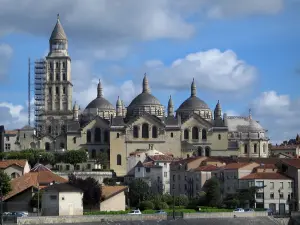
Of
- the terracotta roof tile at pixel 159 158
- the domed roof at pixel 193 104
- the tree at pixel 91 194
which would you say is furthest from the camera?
the domed roof at pixel 193 104

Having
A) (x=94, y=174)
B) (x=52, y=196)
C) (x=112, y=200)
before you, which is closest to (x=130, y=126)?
(x=94, y=174)

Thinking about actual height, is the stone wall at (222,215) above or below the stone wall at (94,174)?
below

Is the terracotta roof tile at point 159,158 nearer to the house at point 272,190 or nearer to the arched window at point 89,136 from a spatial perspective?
the house at point 272,190

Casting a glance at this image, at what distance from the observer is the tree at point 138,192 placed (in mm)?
83750

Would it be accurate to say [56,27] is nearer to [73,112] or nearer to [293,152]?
[73,112]

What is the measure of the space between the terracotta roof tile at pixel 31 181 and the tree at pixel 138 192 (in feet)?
25.2

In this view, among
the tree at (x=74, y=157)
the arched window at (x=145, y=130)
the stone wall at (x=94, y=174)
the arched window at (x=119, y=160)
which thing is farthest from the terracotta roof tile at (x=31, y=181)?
the arched window at (x=145, y=130)

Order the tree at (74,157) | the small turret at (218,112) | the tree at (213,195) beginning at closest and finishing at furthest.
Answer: the tree at (213,195), the tree at (74,157), the small turret at (218,112)

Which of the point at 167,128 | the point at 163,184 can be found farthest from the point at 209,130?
the point at 163,184

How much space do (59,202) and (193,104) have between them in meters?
67.8

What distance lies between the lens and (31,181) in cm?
7519

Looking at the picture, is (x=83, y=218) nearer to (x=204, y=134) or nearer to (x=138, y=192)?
(x=138, y=192)

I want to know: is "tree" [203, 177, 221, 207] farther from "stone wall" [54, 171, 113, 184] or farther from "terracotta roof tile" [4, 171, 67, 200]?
"stone wall" [54, 171, 113, 184]

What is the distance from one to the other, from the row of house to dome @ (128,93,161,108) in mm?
43883
